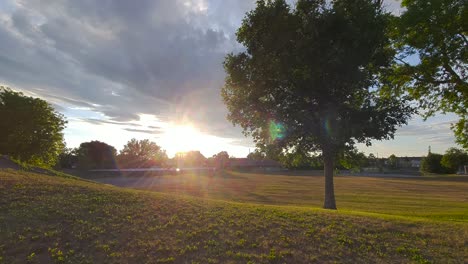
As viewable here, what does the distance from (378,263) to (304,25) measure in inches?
498

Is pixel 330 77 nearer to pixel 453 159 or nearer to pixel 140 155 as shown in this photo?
pixel 453 159

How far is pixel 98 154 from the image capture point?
92.9 metres

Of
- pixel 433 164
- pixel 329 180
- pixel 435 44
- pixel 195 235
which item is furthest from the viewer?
pixel 433 164

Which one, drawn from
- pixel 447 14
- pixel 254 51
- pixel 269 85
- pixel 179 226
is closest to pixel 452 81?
pixel 447 14

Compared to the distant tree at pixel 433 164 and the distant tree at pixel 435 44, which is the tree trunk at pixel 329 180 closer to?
the distant tree at pixel 435 44

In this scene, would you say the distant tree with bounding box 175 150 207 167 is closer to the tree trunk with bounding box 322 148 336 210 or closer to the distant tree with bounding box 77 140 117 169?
the distant tree with bounding box 77 140 117 169

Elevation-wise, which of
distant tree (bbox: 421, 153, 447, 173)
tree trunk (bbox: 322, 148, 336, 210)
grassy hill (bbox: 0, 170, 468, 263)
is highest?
distant tree (bbox: 421, 153, 447, 173)

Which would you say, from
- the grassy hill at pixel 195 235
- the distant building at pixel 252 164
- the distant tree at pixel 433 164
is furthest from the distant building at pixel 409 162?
the grassy hill at pixel 195 235

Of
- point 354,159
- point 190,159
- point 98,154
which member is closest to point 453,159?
point 354,159


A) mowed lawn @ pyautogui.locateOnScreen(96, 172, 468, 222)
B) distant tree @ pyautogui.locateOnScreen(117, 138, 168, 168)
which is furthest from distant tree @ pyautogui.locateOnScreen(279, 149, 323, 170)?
distant tree @ pyautogui.locateOnScreen(117, 138, 168, 168)

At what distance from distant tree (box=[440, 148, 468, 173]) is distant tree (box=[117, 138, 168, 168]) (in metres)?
104

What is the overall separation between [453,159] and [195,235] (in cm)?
10965

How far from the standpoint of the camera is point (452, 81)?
15039mm

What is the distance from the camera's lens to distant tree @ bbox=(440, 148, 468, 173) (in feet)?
287
